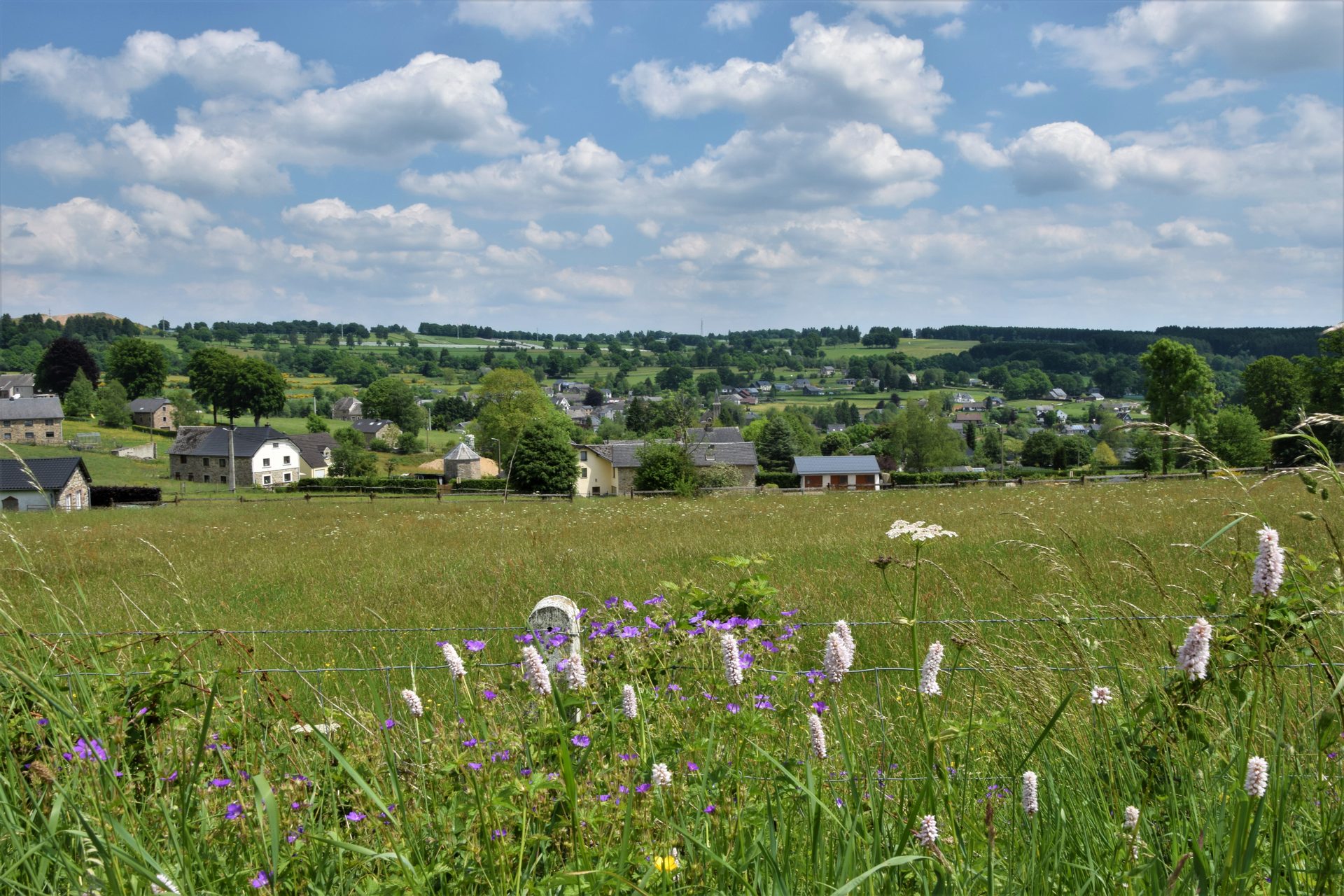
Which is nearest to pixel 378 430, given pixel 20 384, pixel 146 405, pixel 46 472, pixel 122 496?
pixel 146 405

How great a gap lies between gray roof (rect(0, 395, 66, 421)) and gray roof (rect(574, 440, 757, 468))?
54635 millimetres

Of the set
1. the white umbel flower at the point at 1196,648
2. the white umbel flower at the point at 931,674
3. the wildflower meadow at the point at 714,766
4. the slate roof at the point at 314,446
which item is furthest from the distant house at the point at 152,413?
the white umbel flower at the point at 1196,648

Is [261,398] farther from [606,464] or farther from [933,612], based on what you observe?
[933,612]

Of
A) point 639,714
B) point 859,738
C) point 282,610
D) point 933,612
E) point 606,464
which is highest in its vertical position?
point 639,714

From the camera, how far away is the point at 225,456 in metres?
76.8

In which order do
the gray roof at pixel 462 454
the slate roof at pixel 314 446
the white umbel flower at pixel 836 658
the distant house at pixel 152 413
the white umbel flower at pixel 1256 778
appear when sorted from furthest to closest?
the distant house at pixel 152 413
the slate roof at pixel 314 446
the gray roof at pixel 462 454
the white umbel flower at pixel 836 658
the white umbel flower at pixel 1256 778

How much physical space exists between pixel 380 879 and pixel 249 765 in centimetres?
60

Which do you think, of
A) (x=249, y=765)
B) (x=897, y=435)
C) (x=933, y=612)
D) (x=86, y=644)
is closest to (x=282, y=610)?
(x=86, y=644)

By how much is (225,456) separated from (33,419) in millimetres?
24713

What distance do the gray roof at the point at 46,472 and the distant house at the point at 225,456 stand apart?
91.6 feet

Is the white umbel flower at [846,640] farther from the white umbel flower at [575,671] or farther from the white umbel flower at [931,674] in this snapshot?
the white umbel flower at [575,671]

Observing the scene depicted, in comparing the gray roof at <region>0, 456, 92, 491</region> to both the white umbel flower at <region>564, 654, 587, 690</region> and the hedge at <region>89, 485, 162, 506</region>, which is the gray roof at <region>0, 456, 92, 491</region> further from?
→ the white umbel flower at <region>564, 654, 587, 690</region>

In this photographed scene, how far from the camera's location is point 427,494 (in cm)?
4984

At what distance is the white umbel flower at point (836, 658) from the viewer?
170 centimetres
